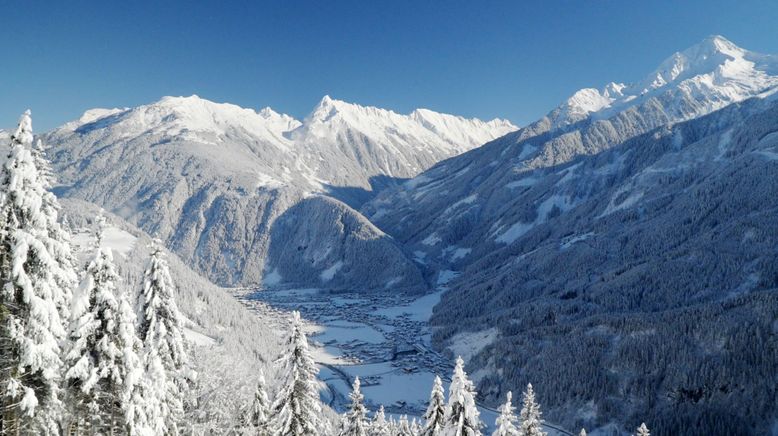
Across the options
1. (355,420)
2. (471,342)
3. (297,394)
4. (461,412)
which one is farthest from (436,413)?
(471,342)

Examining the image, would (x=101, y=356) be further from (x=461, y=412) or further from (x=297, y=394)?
(x=461, y=412)

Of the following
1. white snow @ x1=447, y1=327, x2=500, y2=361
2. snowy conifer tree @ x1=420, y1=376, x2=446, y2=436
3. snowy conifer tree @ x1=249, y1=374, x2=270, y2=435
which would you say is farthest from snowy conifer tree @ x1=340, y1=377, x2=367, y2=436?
white snow @ x1=447, y1=327, x2=500, y2=361

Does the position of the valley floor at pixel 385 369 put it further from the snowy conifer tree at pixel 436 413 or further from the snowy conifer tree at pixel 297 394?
the snowy conifer tree at pixel 297 394

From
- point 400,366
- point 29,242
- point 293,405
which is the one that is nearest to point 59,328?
point 29,242

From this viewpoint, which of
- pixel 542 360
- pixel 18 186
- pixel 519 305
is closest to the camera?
pixel 18 186

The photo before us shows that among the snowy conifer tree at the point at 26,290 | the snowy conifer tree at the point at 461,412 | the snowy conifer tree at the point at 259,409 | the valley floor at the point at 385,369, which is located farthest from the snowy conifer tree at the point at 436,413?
the valley floor at the point at 385,369

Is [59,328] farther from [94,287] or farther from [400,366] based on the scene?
[400,366]

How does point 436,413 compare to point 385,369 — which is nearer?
point 436,413

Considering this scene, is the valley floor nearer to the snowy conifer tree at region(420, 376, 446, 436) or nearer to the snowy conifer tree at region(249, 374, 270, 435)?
the snowy conifer tree at region(249, 374, 270, 435)
